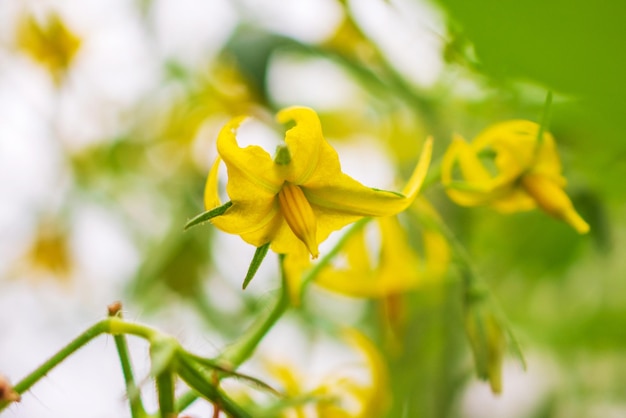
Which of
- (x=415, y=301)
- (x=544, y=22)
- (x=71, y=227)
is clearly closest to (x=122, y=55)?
(x=71, y=227)

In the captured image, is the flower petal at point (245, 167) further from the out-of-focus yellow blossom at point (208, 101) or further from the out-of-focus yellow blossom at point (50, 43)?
the out-of-focus yellow blossom at point (50, 43)

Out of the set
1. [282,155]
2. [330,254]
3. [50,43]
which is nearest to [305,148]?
[282,155]

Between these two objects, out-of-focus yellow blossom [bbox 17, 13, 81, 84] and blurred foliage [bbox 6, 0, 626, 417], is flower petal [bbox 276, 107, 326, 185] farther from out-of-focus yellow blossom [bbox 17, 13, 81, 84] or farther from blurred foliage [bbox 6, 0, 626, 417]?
out-of-focus yellow blossom [bbox 17, 13, 81, 84]

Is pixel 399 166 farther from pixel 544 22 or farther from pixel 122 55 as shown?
pixel 544 22

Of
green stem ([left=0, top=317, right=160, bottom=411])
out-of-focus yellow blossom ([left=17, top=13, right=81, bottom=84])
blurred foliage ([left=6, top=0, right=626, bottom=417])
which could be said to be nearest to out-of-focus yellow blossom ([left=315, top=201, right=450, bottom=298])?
blurred foliage ([left=6, top=0, right=626, bottom=417])

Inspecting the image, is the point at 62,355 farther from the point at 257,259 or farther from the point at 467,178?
the point at 467,178
